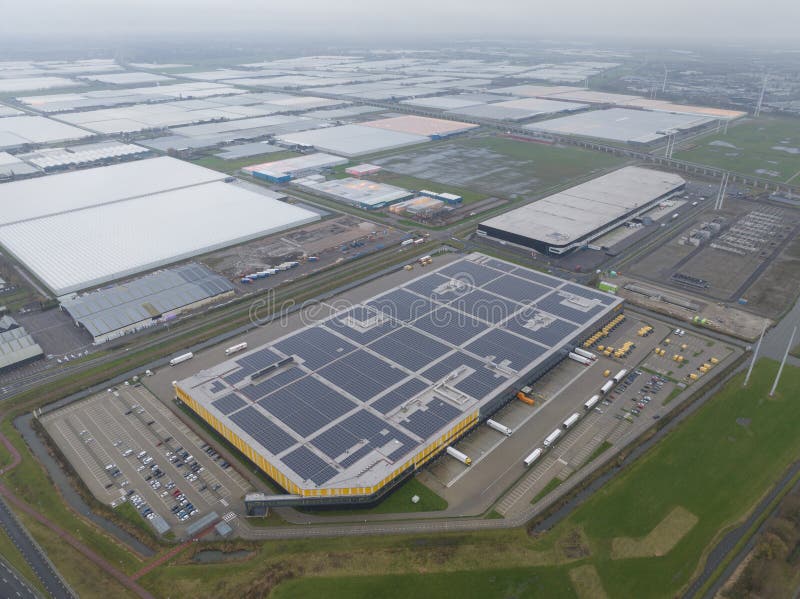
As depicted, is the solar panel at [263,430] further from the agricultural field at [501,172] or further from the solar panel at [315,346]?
the agricultural field at [501,172]

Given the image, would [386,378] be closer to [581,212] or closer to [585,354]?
[585,354]

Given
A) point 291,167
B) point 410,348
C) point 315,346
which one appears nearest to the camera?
point 410,348

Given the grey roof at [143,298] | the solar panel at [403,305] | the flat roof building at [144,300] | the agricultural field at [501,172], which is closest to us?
the solar panel at [403,305]

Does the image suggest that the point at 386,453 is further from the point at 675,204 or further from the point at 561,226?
the point at 675,204

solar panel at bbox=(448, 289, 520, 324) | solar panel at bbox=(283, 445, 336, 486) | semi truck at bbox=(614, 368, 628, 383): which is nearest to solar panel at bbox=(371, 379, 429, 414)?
solar panel at bbox=(283, 445, 336, 486)

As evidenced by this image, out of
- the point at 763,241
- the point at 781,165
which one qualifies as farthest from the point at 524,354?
the point at 781,165

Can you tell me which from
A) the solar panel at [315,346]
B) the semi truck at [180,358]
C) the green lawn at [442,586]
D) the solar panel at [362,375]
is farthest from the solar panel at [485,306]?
the semi truck at [180,358]

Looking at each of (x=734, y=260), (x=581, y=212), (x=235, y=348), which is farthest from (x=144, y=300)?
(x=734, y=260)
